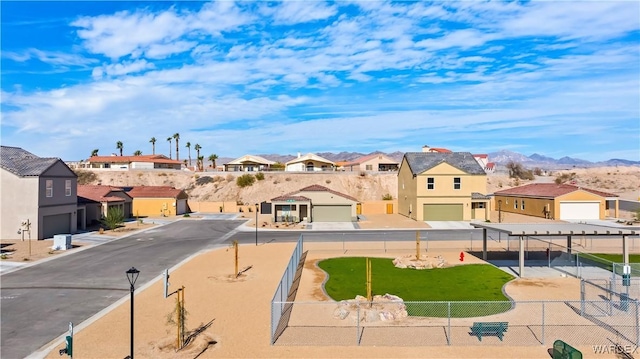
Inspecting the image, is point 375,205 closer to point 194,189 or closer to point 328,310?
point 194,189

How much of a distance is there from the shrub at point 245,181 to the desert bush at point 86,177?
31962 millimetres

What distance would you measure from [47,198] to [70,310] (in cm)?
2736

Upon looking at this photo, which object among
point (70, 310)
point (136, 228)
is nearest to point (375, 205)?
point (136, 228)

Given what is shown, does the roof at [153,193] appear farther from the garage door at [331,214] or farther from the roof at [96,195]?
the garage door at [331,214]

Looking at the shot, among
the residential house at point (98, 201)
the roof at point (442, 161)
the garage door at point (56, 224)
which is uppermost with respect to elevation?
the roof at point (442, 161)

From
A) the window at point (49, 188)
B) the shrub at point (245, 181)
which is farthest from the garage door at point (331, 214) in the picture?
the shrub at point (245, 181)

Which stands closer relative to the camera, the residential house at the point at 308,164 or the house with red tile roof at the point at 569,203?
the house with red tile roof at the point at 569,203

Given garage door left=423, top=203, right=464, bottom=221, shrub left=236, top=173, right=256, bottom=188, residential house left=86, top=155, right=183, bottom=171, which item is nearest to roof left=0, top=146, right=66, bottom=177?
shrub left=236, top=173, right=256, bottom=188

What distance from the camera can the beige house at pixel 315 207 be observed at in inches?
2248

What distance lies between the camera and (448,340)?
15.9 metres

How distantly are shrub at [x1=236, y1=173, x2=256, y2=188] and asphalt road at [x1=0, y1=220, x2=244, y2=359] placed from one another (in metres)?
43.2

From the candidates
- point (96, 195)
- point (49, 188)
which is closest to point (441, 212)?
point (96, 195)

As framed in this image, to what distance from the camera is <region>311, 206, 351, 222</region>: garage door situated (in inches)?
2270

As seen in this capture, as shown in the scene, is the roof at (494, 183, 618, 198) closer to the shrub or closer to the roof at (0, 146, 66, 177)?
the shrub
